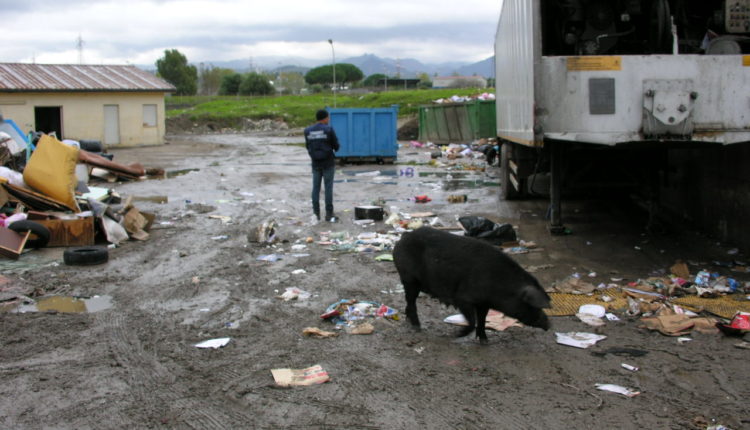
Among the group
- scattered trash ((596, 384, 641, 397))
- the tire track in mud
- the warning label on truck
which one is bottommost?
scattered trash ((596, 384, 641, 397))

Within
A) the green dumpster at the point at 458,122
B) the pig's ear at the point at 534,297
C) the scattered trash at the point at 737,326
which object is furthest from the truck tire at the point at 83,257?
the green dumpster at the point at 458,122

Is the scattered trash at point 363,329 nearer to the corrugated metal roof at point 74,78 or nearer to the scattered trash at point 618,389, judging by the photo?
the scattered trash at point 618,389

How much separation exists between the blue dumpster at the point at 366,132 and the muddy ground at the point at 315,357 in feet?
41.6

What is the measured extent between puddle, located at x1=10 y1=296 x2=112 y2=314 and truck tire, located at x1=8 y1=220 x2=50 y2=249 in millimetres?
2319

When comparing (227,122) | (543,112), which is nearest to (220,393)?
(543,112)

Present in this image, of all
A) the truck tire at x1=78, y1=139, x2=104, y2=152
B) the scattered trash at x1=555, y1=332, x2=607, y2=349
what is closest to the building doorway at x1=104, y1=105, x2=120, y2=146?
the truck tire at x1=78, y1=139, x2=104, y2=152

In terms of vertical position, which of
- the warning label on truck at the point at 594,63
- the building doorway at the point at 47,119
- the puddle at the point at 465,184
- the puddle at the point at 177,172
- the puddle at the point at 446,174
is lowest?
the puddle at the point at 465,184

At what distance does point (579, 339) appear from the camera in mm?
5059

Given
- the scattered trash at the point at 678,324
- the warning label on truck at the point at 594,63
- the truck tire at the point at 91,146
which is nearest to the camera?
the scattered trash at the point at 678,324

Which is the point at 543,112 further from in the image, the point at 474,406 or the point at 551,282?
the point at 474,406

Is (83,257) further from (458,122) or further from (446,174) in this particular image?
(458,122)

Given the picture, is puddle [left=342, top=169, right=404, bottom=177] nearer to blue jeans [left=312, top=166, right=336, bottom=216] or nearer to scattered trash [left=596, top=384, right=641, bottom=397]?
blue jeans [left=312, top=166, right=336, bottom=216]

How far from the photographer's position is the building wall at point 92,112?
2941cm

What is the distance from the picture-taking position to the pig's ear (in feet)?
15.0
